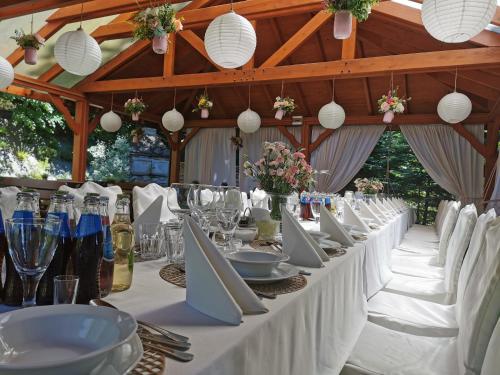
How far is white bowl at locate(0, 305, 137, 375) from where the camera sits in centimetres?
52

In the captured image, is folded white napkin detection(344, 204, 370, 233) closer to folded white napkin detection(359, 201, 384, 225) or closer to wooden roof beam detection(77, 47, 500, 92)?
folded white napkin detection(359, 201, 384, 225)

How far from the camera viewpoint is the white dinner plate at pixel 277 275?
3.18 feet

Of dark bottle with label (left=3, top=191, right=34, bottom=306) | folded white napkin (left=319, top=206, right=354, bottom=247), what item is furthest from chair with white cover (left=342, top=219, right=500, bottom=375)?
dark bottle with label (left=3, top=191, right=34, bottom=306)

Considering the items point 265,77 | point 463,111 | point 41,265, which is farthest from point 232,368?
point 265,77

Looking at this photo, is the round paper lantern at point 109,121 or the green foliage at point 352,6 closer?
the green foliage at point 352,6

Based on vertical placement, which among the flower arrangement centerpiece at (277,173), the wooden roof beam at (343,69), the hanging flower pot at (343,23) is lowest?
the flower arrangement centerpiece at (277,173)

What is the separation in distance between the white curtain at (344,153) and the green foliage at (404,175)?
0.62m

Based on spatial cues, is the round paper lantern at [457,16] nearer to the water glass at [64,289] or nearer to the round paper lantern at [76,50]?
the water glass at [64,289]

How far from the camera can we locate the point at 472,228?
75.2 inches

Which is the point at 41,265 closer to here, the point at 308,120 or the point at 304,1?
the point at 304,1

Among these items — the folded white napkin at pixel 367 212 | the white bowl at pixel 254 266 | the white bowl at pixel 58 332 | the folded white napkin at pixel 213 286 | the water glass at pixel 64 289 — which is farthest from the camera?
the folded white napkin at pixel 367 212

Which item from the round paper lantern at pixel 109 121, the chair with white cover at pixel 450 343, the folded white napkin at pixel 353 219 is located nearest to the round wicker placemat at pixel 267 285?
the chair with white cover at pixel 450 343

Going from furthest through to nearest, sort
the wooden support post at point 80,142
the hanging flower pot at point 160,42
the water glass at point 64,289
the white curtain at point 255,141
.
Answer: the white curtain at point 255,141 → the wooden support post at point 80,142 → the hanging flower pot at point 160,42 → the water glass at point 64,289

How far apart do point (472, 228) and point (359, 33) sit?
5.90 meters
